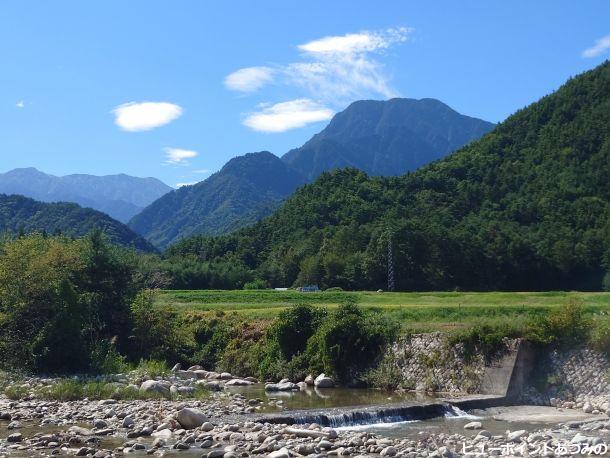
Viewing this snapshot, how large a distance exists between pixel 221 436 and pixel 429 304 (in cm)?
3296

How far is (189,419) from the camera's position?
81.7 feet

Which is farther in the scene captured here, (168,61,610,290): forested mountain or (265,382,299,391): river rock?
(168,61,610,290): forested mountain

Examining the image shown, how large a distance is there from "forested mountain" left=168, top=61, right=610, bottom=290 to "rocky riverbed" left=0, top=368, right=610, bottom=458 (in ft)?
198

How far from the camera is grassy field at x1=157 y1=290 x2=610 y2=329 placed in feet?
135

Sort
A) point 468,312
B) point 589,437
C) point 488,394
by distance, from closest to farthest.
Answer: point 589,437, point 488,394, point 468,312

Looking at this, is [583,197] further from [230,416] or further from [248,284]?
[230,416]

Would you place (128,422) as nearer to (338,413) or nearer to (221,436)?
(221,436)

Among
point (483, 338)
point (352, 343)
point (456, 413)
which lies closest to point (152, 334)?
point (352, 343)

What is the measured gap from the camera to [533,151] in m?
104

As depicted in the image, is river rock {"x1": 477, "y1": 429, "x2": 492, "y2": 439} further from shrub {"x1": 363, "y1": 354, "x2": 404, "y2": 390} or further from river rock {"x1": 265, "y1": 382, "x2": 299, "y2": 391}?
river rock {"x1": 265, "y1": 382, "x2": 299, "y2": 391}

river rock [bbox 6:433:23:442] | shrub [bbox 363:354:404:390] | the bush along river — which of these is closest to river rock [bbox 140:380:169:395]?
the bush along river

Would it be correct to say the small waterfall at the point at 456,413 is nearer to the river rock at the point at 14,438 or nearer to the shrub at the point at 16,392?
the river rock at the point at 14,438

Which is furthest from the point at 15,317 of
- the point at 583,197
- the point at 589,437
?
the point at 583,197

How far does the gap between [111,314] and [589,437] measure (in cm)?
3318
